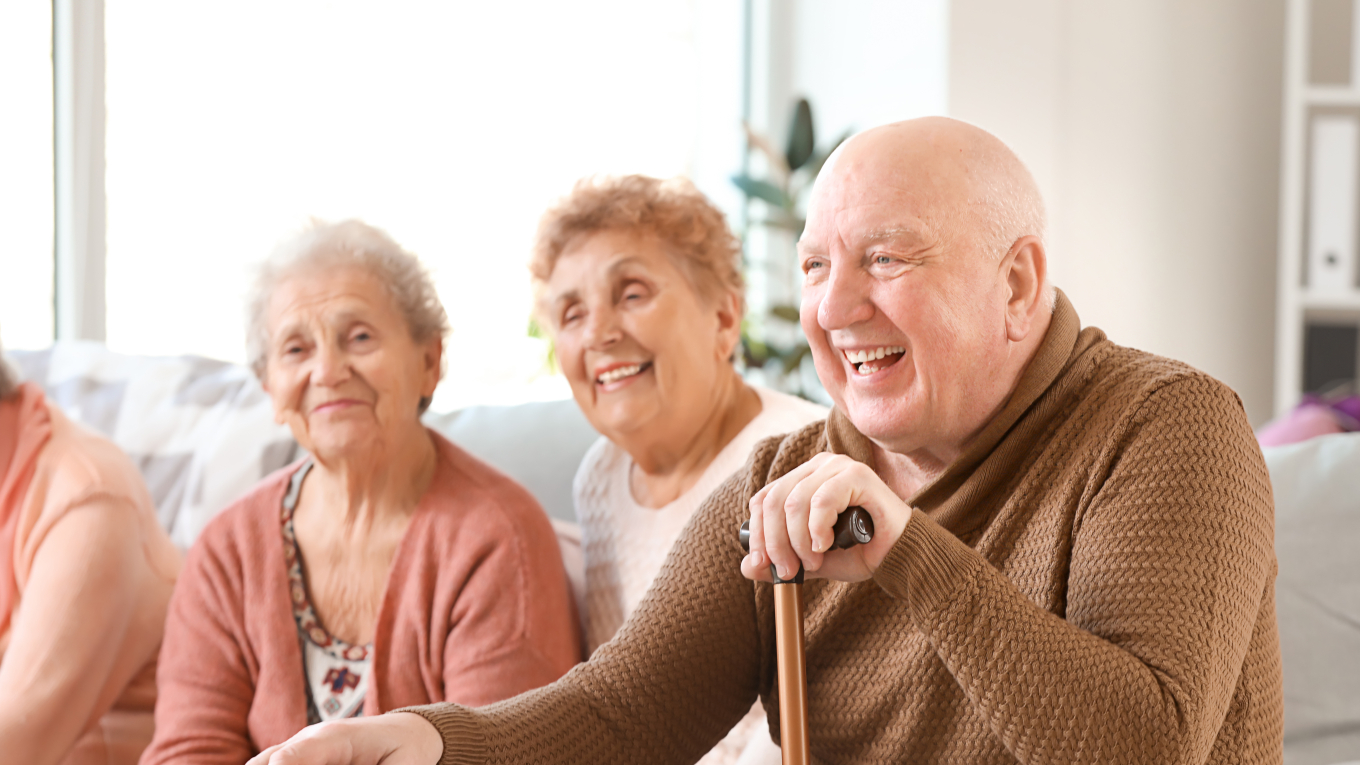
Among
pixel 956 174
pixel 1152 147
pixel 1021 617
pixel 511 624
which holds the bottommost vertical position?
pixel 511 624

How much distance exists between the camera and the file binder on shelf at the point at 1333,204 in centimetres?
307

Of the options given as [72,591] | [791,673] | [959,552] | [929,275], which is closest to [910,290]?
[929,275]

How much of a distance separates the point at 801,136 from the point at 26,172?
2.18m

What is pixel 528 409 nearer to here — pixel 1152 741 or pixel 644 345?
pixel 644 345

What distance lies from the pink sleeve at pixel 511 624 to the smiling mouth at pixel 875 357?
26.6 inches

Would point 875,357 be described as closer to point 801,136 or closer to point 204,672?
point 204,672

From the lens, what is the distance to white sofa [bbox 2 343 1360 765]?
5.30 ft

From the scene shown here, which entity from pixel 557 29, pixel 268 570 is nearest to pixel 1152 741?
pixel 268 570

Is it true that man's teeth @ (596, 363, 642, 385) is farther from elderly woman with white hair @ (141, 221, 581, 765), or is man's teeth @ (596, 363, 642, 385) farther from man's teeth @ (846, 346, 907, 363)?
man's teeth @ (846, 346, 907, 363)

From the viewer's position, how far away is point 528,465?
206cm

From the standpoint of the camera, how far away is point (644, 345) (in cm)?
171

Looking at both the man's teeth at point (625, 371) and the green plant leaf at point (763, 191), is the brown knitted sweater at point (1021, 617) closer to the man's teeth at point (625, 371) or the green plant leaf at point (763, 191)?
the man's teeth at point (625, 371)

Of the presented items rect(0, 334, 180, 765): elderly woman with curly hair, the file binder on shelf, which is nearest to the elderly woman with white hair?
rect(0, 334, 180, 765): elderly woman with curly hair

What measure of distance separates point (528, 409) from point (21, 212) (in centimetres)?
180
